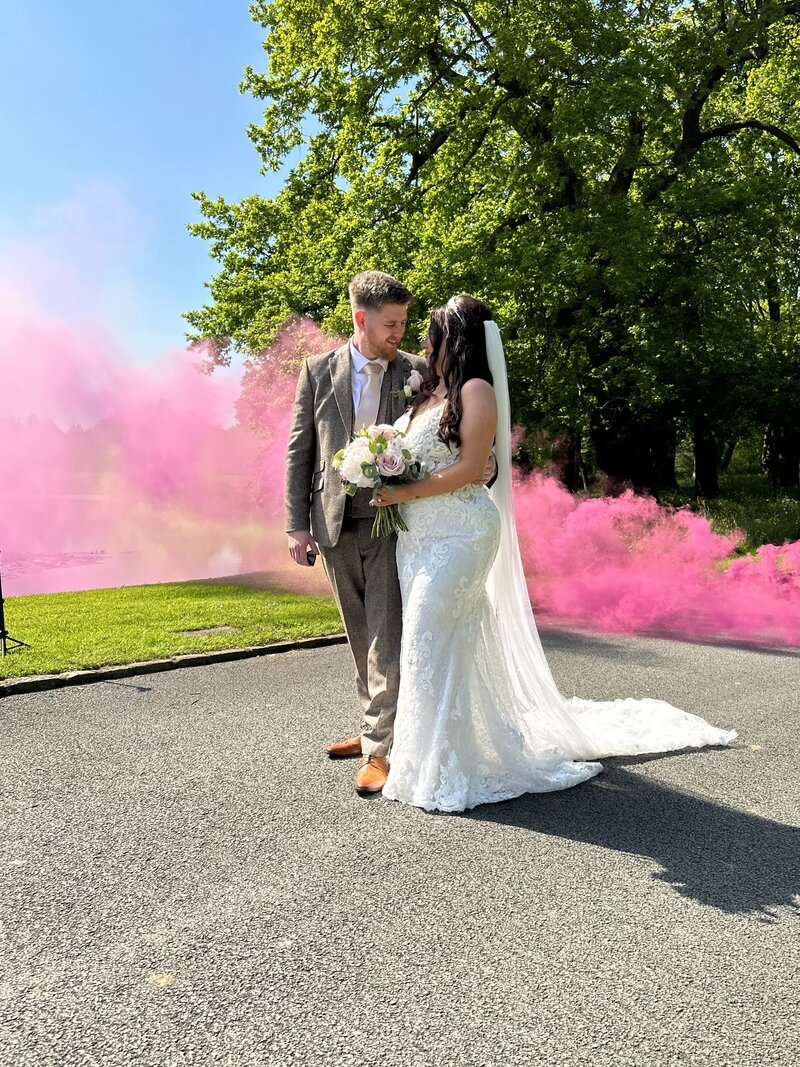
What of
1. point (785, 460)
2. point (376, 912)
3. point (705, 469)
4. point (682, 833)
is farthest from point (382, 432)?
point (785, 460)

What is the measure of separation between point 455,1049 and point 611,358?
49.8ft

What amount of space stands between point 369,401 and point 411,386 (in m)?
0.34

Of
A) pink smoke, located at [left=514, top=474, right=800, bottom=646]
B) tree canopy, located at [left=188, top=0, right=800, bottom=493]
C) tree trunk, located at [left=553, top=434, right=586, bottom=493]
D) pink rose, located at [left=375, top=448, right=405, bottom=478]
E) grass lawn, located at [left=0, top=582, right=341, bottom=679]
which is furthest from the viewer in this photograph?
tree trunk, located at [left=553, top=434, right=586, bottom=493]

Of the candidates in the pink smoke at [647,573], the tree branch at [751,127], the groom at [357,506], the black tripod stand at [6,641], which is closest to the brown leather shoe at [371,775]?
the groom at [357,506]

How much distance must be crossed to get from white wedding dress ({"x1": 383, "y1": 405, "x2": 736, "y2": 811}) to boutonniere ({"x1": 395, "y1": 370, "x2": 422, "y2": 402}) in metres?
0.12

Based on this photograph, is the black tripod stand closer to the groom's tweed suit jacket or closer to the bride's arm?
the groom's tweed suit jacket

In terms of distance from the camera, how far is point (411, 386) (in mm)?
4168

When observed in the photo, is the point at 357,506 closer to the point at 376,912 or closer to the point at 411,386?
the point at 411,386

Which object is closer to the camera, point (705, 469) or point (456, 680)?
point (456, 680)

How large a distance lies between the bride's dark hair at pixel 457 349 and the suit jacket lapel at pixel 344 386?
1.86ft

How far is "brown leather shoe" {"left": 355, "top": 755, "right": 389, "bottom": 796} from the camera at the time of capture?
4023mm

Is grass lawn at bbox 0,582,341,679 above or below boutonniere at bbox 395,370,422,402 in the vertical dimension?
below

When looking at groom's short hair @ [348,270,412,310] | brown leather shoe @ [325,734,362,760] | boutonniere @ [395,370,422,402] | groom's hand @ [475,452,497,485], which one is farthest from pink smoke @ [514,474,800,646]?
groom's short hair @ [348,270,412,310]

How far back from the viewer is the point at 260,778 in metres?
4.29
